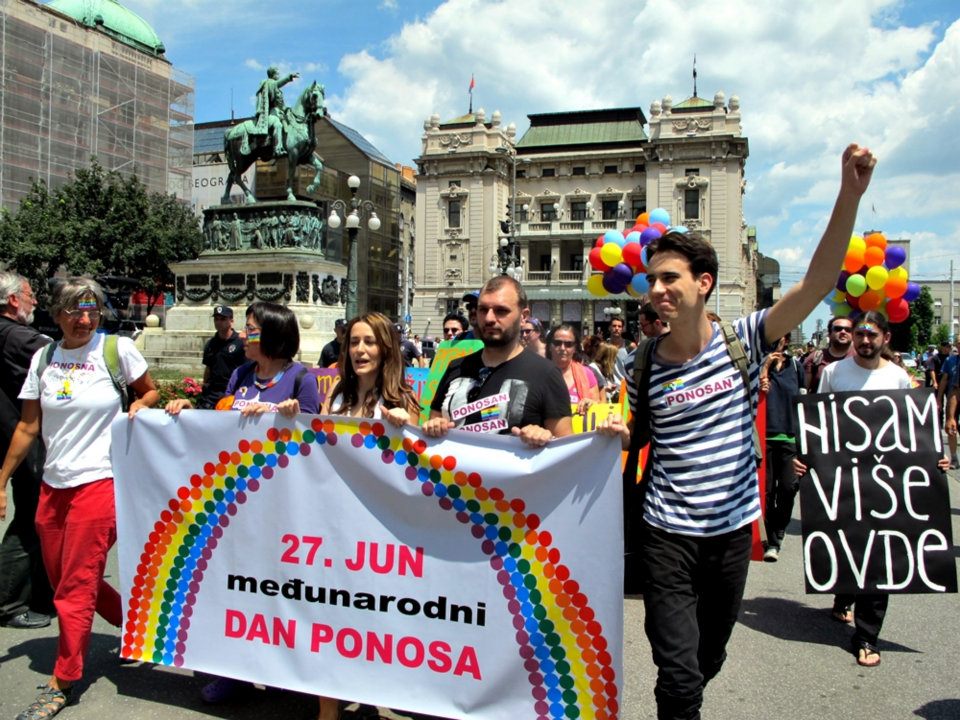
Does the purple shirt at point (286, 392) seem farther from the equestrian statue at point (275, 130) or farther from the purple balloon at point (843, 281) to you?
the equestrian statue at point (275, 130)

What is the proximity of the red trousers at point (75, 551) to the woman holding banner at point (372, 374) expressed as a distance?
1.20 meters

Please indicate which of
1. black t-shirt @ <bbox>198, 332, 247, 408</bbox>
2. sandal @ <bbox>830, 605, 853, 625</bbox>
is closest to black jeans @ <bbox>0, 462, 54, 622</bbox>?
black t-shirt @ <bbox>198, 332, 247, 408</bbox>

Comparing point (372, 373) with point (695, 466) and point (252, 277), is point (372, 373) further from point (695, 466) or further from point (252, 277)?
point (252, 277)

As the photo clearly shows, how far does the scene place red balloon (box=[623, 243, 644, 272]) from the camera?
10.9 m

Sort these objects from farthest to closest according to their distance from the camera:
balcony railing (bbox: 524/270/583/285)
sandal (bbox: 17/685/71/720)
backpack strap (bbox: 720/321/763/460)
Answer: balcony railing (bbox: 524/270/583/285), sandal (bbox: 17/685/71/720), backpack strap (bbox: 720/321/763/460)

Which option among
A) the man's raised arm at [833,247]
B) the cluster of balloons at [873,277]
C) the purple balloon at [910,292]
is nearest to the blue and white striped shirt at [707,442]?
the man's raised arm at [833,247]

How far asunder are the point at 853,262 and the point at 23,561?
757 centimetres

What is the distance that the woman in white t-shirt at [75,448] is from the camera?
382 centimetres

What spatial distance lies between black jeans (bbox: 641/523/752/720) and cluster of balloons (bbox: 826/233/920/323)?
5.83 metres

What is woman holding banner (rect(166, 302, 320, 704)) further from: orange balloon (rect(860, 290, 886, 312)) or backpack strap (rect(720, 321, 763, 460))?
orange balloon (rect(860, 290, 886, 312))

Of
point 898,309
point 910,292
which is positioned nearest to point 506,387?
point 898,309

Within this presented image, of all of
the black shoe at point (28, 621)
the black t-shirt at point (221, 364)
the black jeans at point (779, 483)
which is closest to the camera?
Result: the black shoe at point (28, 621)

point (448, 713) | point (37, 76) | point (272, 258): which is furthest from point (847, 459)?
point (37, 76)

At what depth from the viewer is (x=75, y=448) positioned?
154 inches
